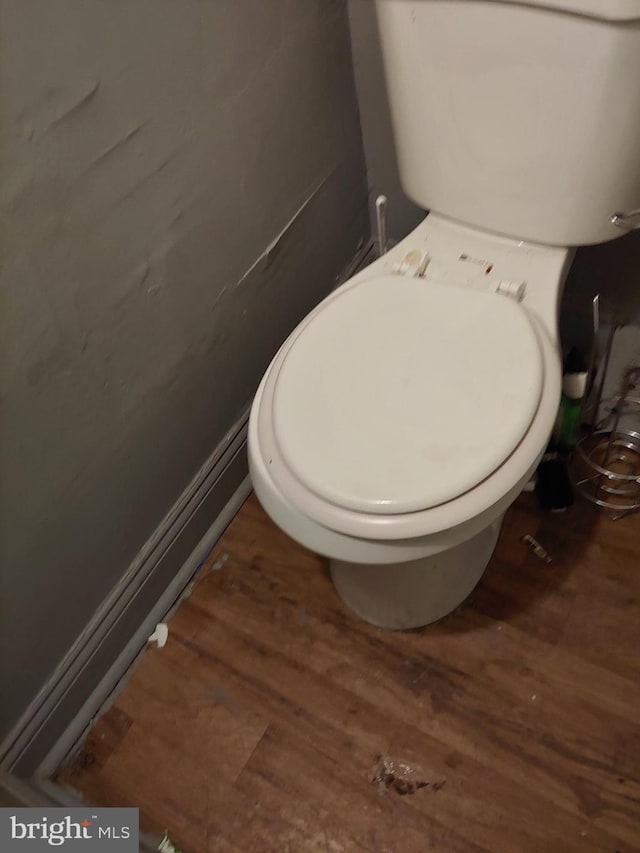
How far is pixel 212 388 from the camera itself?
1076 millimetres

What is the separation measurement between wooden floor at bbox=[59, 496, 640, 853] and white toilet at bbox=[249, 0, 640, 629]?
0.35 meters

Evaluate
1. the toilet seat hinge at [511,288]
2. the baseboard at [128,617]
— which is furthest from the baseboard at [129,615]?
the toilet seat hinge at [511,288]

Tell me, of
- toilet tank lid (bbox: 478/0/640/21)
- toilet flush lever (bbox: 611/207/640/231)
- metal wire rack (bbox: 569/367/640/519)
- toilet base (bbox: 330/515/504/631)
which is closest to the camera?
toilet tank lid (bbox: 478/0/640/21)

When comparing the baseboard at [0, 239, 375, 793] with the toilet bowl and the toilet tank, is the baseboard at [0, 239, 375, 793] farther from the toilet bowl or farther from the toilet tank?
the toilet tank

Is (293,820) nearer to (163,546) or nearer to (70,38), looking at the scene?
(163,546)

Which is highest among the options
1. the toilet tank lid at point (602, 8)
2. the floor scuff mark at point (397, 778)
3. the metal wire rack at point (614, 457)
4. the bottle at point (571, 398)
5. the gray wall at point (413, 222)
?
the toilet tank lid at point (602, 8)

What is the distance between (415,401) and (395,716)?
51cm

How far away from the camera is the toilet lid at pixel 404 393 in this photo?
2.40ft

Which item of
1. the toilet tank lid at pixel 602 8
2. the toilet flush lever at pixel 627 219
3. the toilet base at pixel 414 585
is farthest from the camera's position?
the toilet base at pixel 414 585

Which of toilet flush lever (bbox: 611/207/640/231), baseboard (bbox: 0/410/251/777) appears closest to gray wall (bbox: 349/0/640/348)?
toilet flush lever (bbox: 611/207/640/231)

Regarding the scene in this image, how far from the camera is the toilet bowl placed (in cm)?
73

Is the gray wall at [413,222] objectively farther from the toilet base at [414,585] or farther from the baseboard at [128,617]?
the baseboard at [128,617]

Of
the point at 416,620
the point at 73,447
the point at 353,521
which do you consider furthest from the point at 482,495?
the point at 73,447

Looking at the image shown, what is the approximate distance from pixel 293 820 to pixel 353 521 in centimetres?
50
